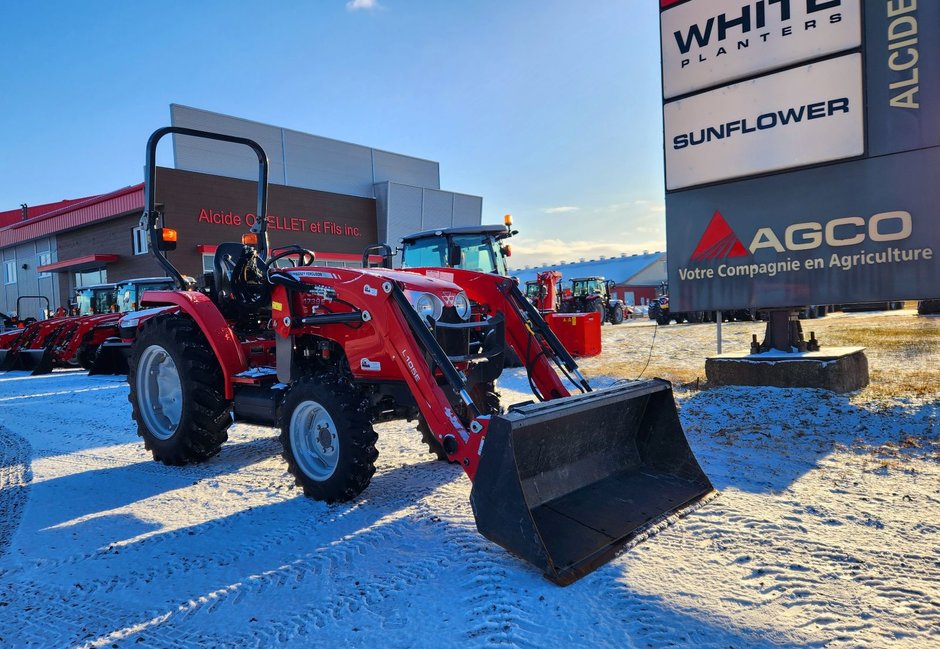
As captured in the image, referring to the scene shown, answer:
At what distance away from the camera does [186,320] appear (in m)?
4.98

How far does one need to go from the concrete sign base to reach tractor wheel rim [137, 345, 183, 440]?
20.2ft

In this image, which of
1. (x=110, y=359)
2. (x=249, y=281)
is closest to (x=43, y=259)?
(x=110, y=359)

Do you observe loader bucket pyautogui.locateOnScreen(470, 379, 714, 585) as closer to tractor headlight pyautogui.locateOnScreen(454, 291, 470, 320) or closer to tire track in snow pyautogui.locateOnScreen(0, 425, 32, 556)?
tractor headlight pyautogui.locateOnScreen(454, 291, 470, 320)

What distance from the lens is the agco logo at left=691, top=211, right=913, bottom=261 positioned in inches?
263

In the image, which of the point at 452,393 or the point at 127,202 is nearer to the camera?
the point at 452,393

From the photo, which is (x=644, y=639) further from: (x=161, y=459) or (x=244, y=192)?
(x=244, y=192)

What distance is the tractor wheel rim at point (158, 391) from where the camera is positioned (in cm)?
514

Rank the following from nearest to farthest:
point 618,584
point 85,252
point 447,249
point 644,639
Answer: point 644,639
point 618,584
point 447,249
point 85,252

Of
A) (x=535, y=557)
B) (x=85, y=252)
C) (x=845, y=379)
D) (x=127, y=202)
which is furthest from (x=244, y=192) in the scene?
(x=535, y=557)

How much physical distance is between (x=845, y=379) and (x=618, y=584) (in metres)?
5.63

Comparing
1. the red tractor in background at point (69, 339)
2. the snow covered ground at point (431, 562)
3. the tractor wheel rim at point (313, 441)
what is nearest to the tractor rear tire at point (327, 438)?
the tractor wheel rim at point (313, 441)

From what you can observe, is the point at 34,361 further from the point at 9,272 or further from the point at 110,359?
the point at 9,272

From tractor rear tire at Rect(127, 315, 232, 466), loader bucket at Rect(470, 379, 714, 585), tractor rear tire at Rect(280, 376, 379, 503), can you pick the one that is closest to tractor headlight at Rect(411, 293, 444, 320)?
tractor rear tire at Rect(280, 376, 379, 503)

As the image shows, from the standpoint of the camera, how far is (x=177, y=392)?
16.8ft
